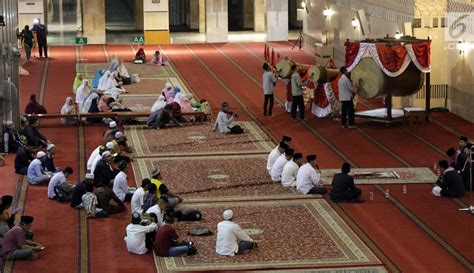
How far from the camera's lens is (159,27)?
37.8 m

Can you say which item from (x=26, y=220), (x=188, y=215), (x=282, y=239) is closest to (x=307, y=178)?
(x=188, y=215)

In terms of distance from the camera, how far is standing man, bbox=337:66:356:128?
2067 cm

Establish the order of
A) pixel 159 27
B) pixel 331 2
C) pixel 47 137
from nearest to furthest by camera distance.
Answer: pixel 47 137 → pixel 331 2 → pixel 159 27

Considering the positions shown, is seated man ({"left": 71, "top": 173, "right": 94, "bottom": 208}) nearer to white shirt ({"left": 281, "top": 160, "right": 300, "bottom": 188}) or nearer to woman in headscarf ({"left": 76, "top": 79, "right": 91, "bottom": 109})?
white shirt ({"left": 281, "top": 160, "right": 300, "bottom": 188})

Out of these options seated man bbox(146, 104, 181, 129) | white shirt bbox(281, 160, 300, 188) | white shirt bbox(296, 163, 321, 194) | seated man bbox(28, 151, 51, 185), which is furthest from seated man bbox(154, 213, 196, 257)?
seated man bbox(146, 104, 181, 129)

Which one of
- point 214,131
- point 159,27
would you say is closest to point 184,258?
point 214,131

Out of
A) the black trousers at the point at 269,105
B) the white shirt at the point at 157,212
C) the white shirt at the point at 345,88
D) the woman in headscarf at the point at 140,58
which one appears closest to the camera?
the white shirt at the point at 157,212

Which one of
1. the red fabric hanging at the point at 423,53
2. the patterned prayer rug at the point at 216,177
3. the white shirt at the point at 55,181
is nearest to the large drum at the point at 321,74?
the red fabric hanging at the point at 423,53

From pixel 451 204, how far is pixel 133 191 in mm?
4426

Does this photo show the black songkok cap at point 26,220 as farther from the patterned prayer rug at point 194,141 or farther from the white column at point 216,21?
the white column at point 216,21

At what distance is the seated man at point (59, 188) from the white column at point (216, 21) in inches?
895

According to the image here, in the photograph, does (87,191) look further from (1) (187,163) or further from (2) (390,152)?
(2) (390,152)

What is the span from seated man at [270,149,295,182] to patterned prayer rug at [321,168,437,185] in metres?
0.67

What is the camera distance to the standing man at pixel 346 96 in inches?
814
